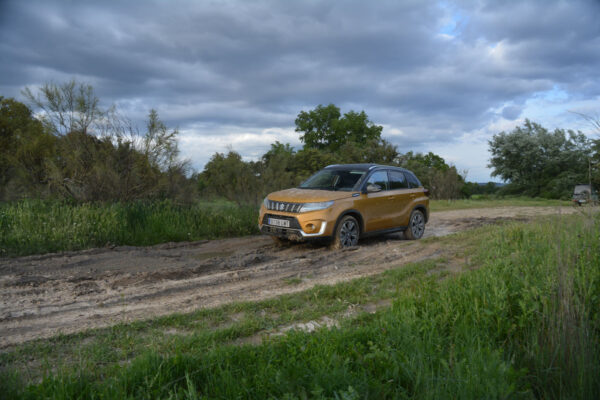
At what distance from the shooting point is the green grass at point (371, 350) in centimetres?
295

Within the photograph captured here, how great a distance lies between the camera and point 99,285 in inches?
249

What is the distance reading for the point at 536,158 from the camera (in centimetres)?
4431

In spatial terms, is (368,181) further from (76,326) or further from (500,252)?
(76,326)

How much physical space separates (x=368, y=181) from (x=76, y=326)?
23.0 ft

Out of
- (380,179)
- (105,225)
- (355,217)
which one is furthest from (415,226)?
(105,225)

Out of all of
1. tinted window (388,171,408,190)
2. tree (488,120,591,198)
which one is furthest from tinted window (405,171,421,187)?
tree (488,120,591,198)

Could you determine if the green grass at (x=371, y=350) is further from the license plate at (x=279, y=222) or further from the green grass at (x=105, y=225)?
the green grass at (x=105, y=225)

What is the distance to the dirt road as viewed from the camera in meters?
4.95

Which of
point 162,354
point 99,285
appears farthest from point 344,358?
point 99,285

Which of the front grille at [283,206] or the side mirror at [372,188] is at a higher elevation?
the side mirror at [372,188]

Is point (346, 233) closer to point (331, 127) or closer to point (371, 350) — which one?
point (371, 350)

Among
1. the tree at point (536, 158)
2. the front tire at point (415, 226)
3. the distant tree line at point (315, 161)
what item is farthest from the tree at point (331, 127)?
the front tire at point (415, 226)

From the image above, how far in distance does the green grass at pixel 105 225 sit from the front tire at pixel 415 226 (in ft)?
13.9

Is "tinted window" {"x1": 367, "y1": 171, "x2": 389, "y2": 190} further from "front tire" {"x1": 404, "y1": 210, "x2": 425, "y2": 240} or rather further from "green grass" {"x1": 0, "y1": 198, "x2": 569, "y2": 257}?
"green grass" {"x1": 0, "y1": 198, "x2": 569, "y2": 257}
